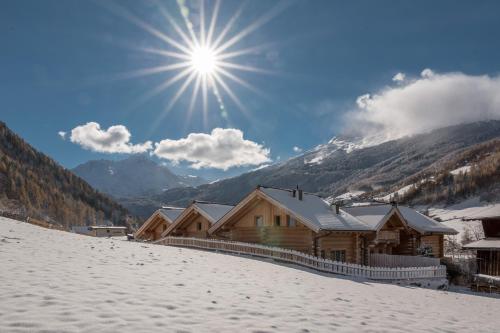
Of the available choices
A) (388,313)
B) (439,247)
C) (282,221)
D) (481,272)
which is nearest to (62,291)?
(388,313)

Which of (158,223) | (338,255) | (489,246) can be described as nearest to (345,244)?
(338,255)

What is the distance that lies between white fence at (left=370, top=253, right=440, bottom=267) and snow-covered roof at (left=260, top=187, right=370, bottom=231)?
3829 millimetres

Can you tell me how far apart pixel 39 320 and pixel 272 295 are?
6996mm

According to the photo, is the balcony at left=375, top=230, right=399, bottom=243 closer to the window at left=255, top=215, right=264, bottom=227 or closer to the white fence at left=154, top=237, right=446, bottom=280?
the white fence at left=154, top=237, right=446, bottom=280

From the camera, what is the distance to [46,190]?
14962 centimetres

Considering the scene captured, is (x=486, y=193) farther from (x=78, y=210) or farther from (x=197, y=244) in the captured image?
(x=78, y=210)

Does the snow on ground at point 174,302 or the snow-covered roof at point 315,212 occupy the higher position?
the snow-covered roof at point 315,212

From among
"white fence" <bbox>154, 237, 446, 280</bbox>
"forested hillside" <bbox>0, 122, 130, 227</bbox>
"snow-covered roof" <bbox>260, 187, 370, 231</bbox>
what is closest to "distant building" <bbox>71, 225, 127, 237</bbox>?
"white fence" <bbox>154, 237, 446, 280</bbox>

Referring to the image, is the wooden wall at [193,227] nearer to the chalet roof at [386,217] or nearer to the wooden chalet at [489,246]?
the chalet roof at [386,217]

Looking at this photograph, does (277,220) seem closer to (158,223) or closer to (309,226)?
(309,226)

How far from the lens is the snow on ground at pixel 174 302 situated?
7.72m

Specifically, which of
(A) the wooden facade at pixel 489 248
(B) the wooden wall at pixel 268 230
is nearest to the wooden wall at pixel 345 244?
(B) the wooden wall at pixel 268 230

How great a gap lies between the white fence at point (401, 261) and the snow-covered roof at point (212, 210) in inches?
566

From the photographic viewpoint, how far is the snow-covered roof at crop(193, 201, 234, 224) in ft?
118
